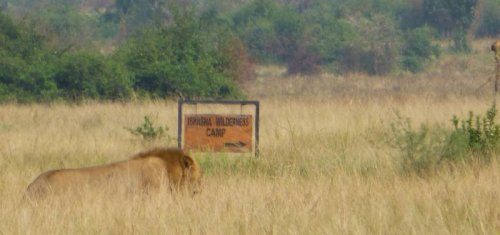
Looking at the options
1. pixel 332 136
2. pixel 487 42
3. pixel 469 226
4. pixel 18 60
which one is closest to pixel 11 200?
pixel 469 226

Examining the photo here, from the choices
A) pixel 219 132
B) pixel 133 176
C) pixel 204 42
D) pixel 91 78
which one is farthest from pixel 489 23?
pixel 133 176

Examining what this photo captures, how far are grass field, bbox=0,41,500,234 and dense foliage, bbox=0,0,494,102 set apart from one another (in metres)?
6.19

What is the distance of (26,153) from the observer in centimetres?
1391

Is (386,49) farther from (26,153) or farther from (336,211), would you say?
(336,211)

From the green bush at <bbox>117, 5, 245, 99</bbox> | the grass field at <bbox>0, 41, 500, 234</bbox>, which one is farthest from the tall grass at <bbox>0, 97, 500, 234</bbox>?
the green bush at <bbox>117, 5, 245, 99</bbox>

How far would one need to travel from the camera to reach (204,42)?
28.5 meters

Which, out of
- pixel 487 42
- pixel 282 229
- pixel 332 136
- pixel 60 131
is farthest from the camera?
pixel 487 42

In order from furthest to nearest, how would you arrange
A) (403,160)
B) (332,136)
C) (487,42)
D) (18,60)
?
(487,42) → (18,60) → (332,136) → (403,160)

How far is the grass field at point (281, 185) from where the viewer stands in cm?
760

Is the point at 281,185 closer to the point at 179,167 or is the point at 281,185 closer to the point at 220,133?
the point at 179,167

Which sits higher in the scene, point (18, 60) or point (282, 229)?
point (18, 60)

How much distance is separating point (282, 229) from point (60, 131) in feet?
35.4

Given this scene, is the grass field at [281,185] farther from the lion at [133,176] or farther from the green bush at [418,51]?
the green bush at [418,51]

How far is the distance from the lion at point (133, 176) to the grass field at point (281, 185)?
0.17m
